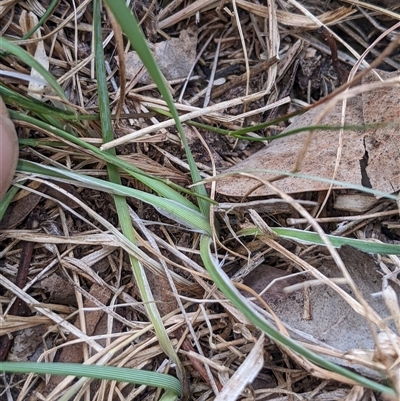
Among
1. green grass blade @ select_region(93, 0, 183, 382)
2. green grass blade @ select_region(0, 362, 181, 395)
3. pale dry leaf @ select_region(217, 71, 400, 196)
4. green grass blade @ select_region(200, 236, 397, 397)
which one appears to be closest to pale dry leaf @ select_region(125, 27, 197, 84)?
green grass blade @ select_region(93, 0, 183, 382)

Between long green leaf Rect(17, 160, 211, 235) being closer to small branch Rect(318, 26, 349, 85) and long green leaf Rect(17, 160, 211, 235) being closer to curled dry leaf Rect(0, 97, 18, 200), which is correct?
curled dry leaf Rect(0, 97, 18, 200)

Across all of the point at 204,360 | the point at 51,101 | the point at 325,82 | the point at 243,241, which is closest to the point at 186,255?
the point at 243,241

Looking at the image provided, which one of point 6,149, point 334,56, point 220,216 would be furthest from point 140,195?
point 334,56

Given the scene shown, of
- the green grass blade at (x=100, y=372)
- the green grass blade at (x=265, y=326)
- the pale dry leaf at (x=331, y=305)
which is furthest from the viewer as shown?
the pale dry leaf at (x=331, y=305)

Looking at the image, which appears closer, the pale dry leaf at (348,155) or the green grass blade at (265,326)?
the green grass blade at (265,326)

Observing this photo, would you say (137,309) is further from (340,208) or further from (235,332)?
(340,208)

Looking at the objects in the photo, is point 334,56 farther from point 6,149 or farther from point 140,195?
point 6,149

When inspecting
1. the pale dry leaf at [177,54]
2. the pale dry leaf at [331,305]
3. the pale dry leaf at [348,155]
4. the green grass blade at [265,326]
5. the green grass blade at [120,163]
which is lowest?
the pale dry leaf at [331,305]

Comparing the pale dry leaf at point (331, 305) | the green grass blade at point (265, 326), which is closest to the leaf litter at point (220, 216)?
the pale dry leaf at point (331, 305)

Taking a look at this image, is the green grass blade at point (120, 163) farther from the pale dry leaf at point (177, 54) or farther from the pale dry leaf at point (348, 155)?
the pale dry leaf at point (177, 54)

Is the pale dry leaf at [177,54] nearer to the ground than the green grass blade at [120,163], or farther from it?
farther from it
